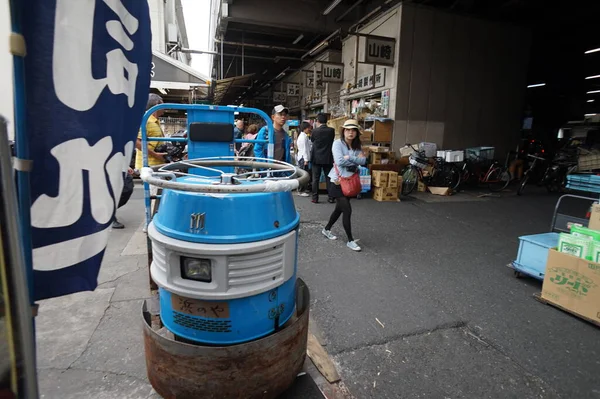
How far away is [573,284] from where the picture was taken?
10.2 ft

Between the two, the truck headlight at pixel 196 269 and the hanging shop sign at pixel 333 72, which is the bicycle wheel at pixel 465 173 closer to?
the hanging shop sign at pixel 333 72

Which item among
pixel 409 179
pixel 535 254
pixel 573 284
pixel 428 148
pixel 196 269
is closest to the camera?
pixel 196 269

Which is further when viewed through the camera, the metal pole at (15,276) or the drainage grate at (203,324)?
the drainage grate at (203,324)

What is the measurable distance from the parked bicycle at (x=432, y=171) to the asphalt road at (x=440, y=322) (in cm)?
392

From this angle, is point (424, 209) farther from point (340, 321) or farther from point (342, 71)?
point (342, 71)

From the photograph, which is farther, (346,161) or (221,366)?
(346,161)

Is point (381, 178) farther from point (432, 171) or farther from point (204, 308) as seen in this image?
point (204, 308)

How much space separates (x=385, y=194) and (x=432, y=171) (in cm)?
215

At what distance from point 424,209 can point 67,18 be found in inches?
291

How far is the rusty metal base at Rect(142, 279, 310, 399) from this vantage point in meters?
1.62

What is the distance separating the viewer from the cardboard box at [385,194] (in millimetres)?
8172

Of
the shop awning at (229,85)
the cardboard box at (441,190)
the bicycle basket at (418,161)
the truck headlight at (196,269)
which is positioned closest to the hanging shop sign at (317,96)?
the shop awning at (229,85)

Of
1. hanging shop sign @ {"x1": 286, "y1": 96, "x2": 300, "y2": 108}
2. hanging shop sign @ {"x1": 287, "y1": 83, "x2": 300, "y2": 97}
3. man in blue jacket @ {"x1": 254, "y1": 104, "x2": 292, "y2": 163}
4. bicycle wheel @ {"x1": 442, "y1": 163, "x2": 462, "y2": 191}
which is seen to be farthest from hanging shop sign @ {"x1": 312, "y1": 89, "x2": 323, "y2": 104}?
man in blue jacket @ {"x1": 254, "y1": 104, "x2": 292, "y2": 163}

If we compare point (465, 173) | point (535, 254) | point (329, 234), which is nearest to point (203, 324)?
point (329, 234)
